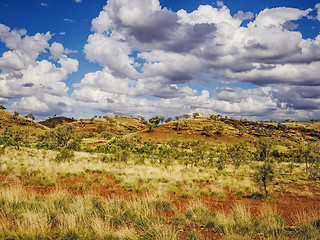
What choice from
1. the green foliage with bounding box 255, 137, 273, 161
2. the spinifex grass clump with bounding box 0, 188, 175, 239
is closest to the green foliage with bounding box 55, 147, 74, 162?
the spinifex grass clump with bounding box 0, 188, 175, 239

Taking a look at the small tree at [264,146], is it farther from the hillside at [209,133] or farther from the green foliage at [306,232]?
the hillside at [209,133]

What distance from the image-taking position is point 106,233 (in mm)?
5969

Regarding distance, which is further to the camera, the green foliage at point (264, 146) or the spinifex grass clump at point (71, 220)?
the green foliage at point (264, 146)

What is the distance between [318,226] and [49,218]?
31.7 feet

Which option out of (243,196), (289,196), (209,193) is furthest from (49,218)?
(289,196)

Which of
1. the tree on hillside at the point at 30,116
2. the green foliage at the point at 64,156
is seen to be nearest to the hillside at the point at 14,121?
the tree on hillside at the point at 30,116

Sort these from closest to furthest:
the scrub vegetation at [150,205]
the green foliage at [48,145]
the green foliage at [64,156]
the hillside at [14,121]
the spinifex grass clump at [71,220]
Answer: the spinifex grass clump at [71,220] → the scrub vegetation at [150,205] → the green foliage at [64,156] → the green foliage at [48,145] → the hillside at [14,121]

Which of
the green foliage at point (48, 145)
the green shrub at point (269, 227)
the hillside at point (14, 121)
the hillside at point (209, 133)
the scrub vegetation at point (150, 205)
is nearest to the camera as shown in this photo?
the scrub vegetation at point (150, 205)

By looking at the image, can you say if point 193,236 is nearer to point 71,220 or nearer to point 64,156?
point 71,220

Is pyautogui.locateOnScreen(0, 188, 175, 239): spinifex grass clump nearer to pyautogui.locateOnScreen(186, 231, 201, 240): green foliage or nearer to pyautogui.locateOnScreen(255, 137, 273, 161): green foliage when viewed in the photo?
pyautogui.locateOnScreen(186, 231, 201, 240): green foliage

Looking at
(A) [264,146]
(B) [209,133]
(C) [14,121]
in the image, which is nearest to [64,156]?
(A) [264,146]

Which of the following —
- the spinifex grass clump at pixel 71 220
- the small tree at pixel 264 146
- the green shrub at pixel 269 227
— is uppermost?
the spinifex grass clump at pixel 71 220

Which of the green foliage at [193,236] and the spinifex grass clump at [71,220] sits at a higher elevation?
the spinifex grass clump at [71,220]

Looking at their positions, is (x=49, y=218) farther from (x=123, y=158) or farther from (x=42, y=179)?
(x=123, y=158)
